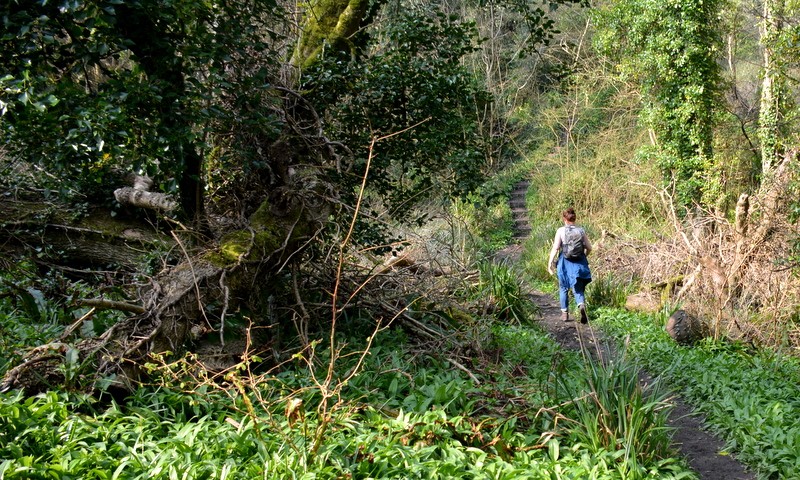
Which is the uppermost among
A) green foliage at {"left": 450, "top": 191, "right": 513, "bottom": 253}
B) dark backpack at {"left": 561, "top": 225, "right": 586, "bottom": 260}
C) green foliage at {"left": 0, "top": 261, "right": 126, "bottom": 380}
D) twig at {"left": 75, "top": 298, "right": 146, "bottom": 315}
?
twig at {"left": 75, "top": 298, "right": 146, "bottom": 315}

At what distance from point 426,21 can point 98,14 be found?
4.25 m

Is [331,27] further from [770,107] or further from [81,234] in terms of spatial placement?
[770,107]

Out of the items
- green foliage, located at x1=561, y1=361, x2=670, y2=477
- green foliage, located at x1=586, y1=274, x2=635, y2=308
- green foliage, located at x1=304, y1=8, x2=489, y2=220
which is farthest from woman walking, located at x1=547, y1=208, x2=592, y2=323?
green foliage, located at x1=561, y1=361, x2=670, y2=477

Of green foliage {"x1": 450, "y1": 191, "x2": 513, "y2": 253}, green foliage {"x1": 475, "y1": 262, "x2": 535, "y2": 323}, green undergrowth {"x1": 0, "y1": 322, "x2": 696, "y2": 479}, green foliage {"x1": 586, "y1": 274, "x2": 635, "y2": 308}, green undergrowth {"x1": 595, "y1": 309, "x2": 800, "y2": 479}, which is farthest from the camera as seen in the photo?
green foliage {"x1": 450, "y1": 191, "x2": 513, "y2": 253}

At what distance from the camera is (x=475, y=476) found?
3.72 metres

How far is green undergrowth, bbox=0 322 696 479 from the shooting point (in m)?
3.48

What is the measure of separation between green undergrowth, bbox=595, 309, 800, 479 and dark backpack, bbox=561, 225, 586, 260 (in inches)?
46.2

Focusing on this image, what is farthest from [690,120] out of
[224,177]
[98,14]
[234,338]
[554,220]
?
[98,14]

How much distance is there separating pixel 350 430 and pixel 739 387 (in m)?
4.46

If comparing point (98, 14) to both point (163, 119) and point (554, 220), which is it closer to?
point (163, 119)

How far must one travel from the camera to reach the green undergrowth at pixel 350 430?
3.48 meters

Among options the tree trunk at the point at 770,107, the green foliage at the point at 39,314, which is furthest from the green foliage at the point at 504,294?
the tree trunk at the point at 770,107

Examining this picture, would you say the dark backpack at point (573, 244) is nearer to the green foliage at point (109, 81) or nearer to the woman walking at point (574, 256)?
A: the woman walking at point (574, 256)

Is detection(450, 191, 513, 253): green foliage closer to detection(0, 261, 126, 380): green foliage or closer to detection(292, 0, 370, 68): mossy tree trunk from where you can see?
detection(292, 0, 370, 68): mossy tree trunk
